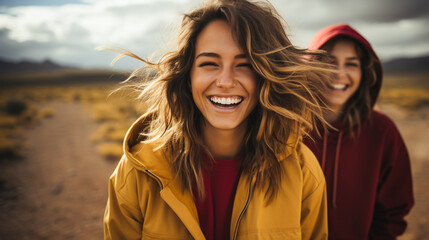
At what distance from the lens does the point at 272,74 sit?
1802mm

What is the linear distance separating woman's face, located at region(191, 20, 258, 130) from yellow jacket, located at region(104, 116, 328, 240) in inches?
18.4

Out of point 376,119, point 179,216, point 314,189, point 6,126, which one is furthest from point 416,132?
point 6,126

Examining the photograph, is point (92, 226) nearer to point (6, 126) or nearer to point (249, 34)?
point (249, 34)

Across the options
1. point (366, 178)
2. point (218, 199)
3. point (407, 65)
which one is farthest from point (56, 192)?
point (407, 65)

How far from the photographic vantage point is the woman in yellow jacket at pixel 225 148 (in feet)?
5.70

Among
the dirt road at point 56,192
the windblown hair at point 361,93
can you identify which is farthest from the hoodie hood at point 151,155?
the dirt road at point 56,192

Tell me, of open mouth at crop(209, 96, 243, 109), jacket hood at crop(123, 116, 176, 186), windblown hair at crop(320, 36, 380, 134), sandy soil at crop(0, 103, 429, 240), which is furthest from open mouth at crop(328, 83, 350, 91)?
sandy soil at crop(0, 103, 429, 240)

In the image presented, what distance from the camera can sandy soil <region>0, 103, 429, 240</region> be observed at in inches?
180

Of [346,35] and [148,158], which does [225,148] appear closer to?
[148,158]

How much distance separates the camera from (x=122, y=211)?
5.79 ft

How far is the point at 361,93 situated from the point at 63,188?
6.31m

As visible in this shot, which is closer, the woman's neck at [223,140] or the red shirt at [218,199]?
the red shirt at [218,199]

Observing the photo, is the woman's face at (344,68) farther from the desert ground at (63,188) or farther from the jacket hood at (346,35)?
the desert ground at (63,188)

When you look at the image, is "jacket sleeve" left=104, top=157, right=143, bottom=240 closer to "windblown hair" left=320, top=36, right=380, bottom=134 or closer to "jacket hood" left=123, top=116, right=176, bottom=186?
"jacket hood" left=123, top=116, right=176, bottom=186
